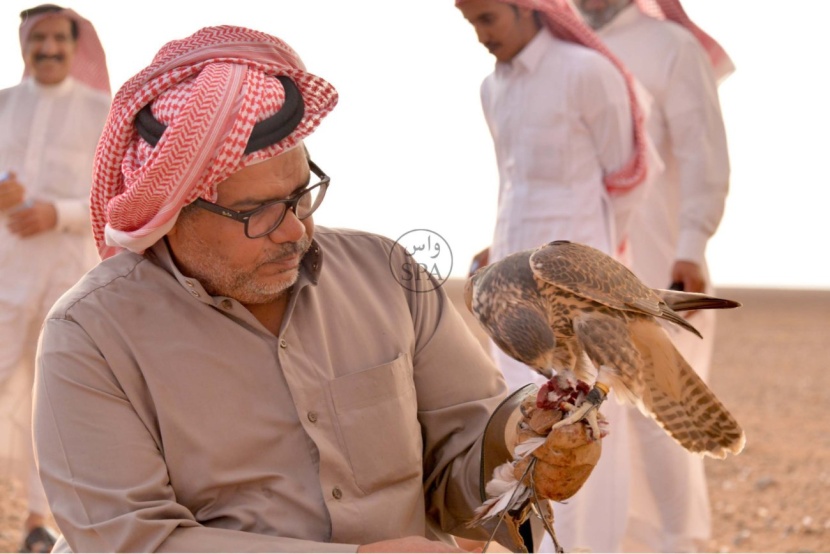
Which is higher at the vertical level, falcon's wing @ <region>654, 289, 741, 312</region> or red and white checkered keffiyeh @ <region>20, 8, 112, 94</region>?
red and white checkered keffiyeh @ <region>20, 8, 112, 94</region>

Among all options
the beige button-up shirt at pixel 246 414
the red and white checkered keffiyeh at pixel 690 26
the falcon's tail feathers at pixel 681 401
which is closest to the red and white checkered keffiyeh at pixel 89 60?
the red and white checkered keffiyeh at pixel 690 26

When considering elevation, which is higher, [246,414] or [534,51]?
[534,51]

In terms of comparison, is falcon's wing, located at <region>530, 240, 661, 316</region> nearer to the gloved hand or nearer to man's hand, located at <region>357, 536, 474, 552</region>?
the gloved hand

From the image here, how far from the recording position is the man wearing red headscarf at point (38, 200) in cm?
445

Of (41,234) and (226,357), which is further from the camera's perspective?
(41,234)

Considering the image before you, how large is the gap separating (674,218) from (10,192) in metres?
2.77

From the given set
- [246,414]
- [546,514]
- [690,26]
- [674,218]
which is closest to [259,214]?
[246,414]

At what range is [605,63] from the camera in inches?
155

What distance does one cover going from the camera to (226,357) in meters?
2.06

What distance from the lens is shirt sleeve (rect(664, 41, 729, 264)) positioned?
13.8 ft

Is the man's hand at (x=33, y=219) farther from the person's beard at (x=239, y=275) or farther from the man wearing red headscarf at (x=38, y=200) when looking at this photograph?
the person's beard at (x=239, y=275)

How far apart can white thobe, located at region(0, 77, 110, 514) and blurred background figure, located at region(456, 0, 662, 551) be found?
5.92ft

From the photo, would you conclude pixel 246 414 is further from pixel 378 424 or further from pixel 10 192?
pixel 10 192

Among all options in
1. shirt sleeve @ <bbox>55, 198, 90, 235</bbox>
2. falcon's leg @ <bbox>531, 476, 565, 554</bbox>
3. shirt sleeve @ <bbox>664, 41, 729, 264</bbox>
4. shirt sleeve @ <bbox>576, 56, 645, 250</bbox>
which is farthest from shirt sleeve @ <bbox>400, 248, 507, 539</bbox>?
shirt sleeve @ <bbox>55, 198, 90, 235</bbox>
